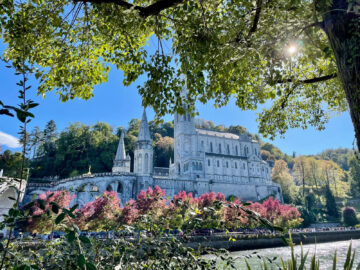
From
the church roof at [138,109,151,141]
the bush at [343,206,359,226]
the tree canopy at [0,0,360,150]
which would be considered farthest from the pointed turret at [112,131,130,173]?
the tree canopy at [0,0,360,150]

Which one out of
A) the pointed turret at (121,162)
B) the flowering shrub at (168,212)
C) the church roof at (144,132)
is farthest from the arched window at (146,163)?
the flowering shrub at (168,212)

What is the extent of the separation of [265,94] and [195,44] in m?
3.37

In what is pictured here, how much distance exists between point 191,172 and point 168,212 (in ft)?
151

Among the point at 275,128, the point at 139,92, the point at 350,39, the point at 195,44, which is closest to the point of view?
the point at 350,39

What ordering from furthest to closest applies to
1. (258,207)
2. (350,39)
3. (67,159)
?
(67,159), (258,207), (350,39)

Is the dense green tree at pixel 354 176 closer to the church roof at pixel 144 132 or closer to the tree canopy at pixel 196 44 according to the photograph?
the church roof at pixel 144 132

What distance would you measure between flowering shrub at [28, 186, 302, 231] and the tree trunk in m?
1.85

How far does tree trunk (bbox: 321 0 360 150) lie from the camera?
3.13 m

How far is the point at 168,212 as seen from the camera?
659 cm

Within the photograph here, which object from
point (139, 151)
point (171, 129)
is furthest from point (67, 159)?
point (171, 129)

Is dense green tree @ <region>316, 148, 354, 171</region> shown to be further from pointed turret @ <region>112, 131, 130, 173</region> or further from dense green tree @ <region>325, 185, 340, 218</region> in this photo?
pointed turret @ <region>112, 131, 130, 173</region>

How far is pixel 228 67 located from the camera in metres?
5.37

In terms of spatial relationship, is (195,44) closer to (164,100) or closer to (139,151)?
(164,100)

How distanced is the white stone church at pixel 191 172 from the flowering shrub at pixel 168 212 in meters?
12.0
